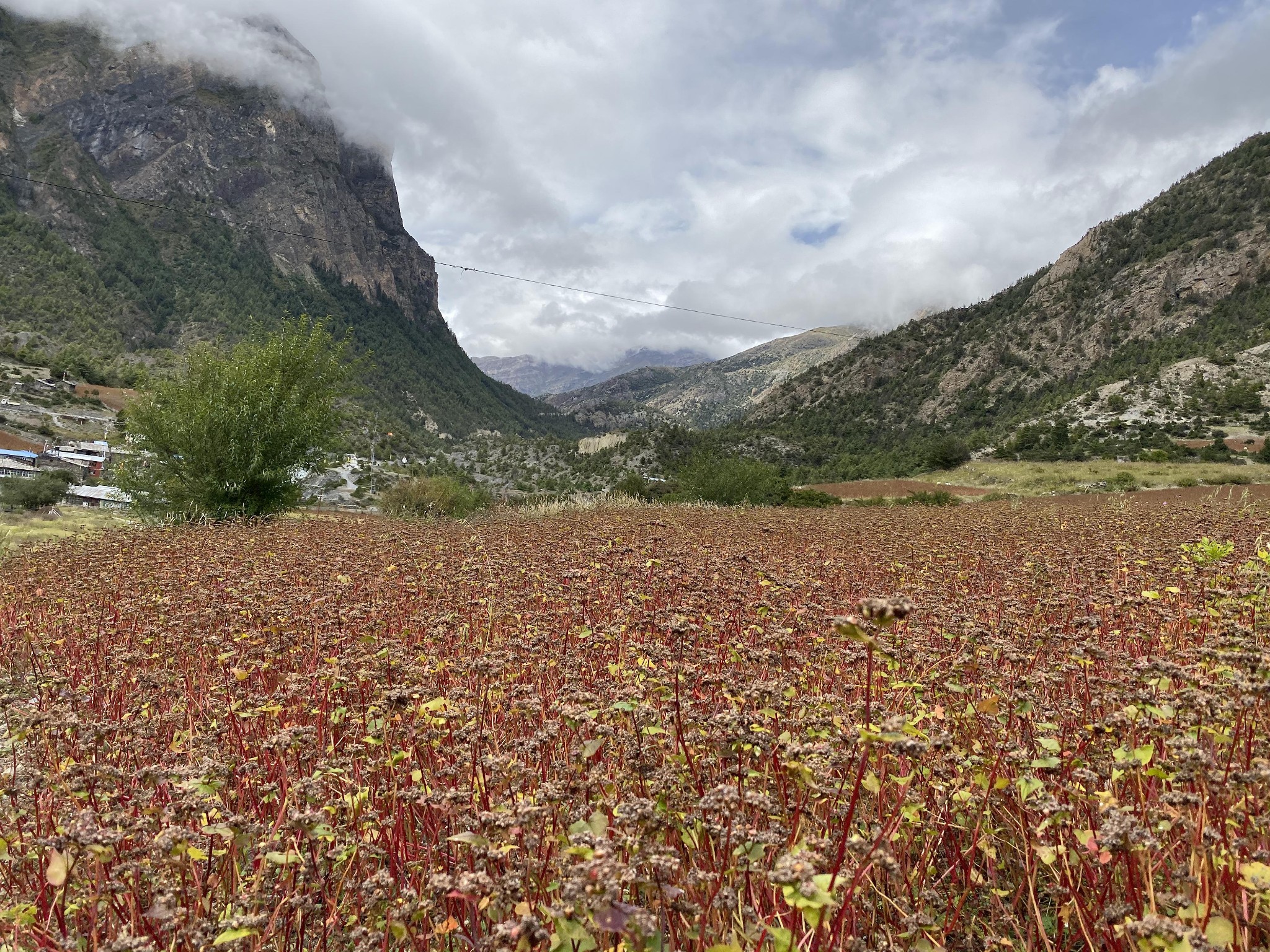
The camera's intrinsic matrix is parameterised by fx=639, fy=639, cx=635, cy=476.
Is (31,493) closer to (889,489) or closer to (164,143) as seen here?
(889,489)

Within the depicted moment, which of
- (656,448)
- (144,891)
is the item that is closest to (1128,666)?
(144,891)

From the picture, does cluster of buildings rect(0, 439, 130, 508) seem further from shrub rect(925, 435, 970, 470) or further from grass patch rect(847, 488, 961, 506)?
shrub rect(925, 435, 970, 470)

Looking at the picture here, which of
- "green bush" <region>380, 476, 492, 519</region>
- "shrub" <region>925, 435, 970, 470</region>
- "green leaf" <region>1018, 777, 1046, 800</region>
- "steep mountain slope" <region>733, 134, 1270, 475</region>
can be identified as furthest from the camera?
"steep mountain slope" <region>733, 134, 1270, 475</region>

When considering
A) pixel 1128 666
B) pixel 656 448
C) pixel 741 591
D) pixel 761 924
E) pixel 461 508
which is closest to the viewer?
pixel 761 924

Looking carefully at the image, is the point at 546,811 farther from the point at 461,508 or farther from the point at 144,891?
the point at 461,508

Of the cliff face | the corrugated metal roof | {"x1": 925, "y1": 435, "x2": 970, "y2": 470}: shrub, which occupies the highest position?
the cliff face

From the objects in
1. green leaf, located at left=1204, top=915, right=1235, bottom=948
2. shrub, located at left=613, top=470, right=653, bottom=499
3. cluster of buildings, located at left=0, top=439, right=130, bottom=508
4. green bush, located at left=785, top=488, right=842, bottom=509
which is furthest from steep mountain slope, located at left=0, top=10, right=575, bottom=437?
green leaf, located at left=1204, top=915, right=1235, bottom=948

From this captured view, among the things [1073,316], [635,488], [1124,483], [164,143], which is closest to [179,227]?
[164,143]
